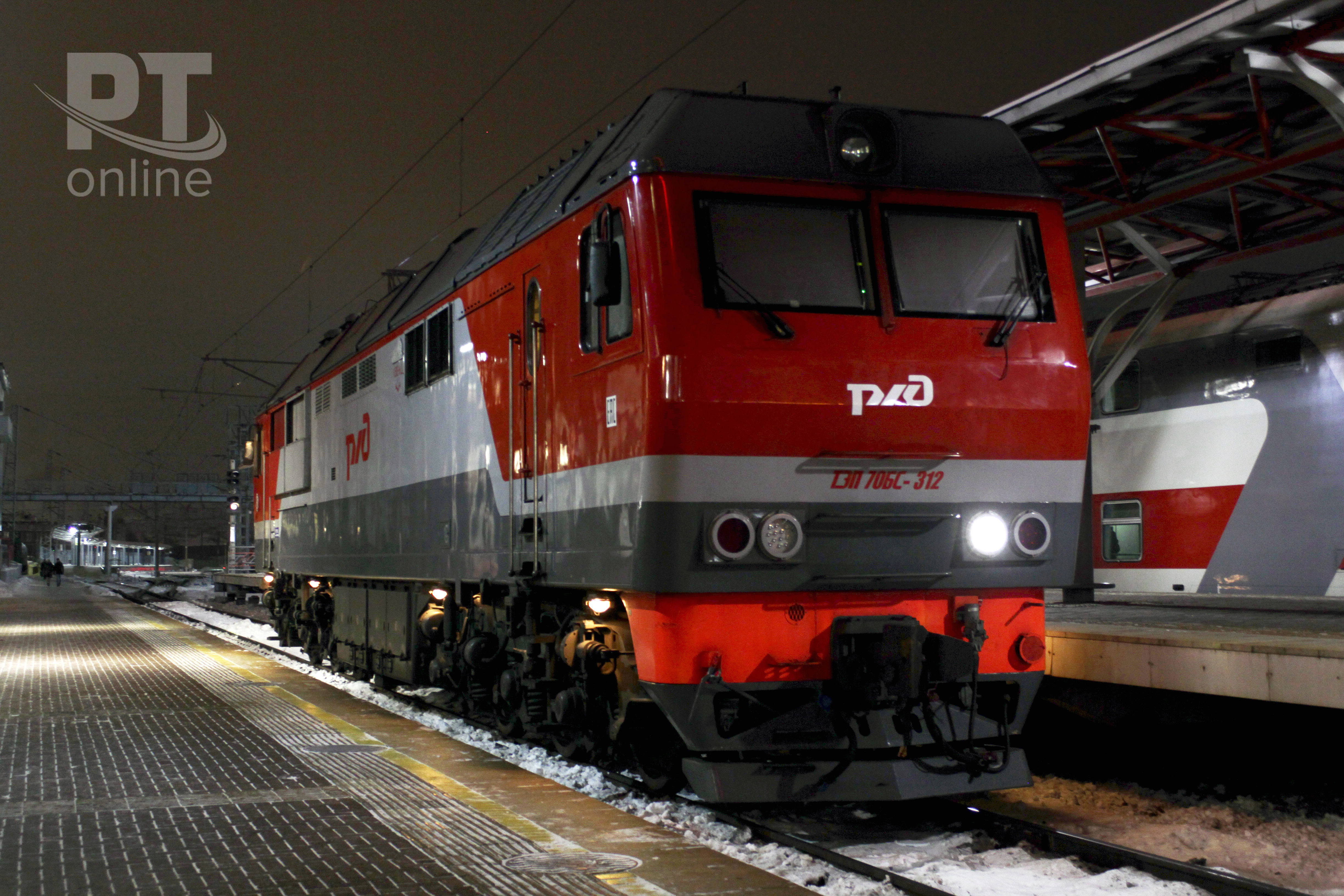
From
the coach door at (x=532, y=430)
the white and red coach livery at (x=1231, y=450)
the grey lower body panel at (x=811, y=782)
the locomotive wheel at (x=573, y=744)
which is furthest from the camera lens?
the white and red coach livery at (x=1231, y=450)

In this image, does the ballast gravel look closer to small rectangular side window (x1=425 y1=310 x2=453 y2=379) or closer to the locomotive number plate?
the locomotive number plate

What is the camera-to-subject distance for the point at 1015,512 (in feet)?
23.2

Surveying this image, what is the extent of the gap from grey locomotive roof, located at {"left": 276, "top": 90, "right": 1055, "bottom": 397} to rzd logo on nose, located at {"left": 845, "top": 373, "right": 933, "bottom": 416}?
45.5 inches

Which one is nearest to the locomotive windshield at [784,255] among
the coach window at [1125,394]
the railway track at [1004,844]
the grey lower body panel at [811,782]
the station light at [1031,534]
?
the station light at [1031,534]

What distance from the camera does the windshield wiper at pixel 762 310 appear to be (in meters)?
6.60

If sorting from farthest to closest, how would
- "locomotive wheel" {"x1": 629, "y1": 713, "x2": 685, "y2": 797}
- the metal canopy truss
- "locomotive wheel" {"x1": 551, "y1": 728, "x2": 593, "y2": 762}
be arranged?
the metal canopy truss → "locomotive wheel" {"x1": 551, "y1": 728, "x2": 593, "y2": 762} → "locomotive wheel" {"x1": 629, "y1": 713, "x2": 685, "y2": 797}

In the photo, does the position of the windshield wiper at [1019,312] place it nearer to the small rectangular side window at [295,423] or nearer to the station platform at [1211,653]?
the station platform at [1211,653]

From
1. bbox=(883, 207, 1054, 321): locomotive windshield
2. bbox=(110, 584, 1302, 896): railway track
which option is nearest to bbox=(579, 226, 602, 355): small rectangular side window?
bbox=(883, 207, 1054, 321): locomotive windshield

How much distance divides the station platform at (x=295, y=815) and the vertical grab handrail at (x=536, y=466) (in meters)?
1.42

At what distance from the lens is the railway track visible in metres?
5.62

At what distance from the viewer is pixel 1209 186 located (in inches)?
444

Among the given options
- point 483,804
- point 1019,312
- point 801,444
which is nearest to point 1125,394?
point 1019,312

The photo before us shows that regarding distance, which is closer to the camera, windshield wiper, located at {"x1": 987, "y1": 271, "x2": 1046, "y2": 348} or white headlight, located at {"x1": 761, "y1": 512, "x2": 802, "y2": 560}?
white headlight, located at {"x1": 761, "y1": 512, "x2": 802, "y2": 560}

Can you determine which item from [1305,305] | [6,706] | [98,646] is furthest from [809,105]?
[98,646]
